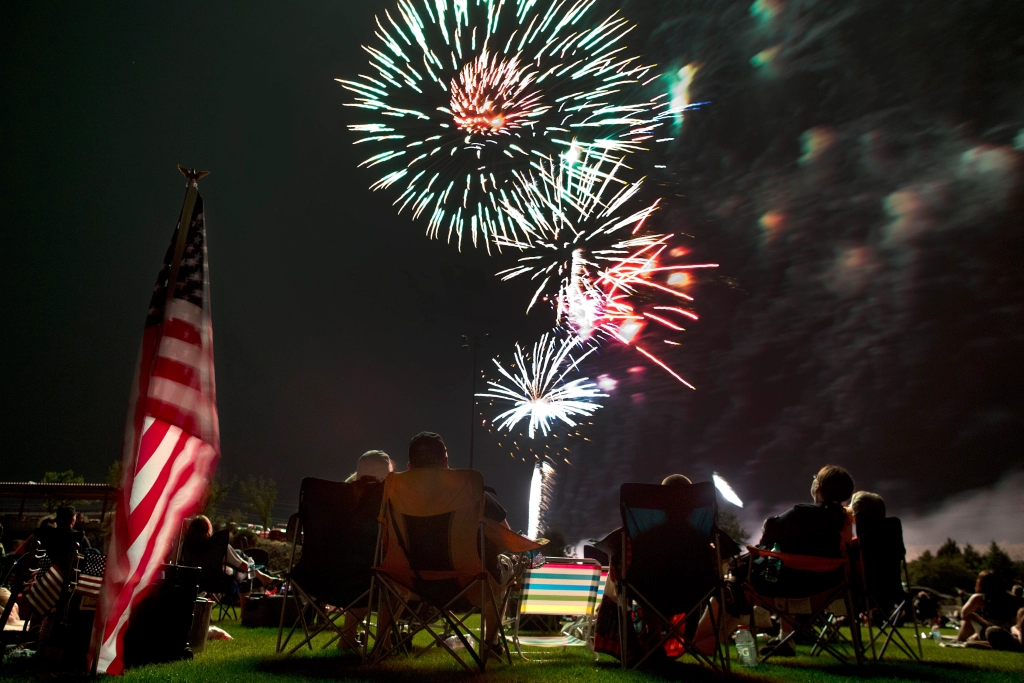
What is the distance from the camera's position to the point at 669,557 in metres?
3.36

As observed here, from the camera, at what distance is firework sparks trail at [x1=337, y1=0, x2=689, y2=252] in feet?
31.8

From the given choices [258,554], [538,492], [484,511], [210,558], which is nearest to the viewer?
[484,511]

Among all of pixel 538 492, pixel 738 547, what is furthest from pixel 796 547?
pixel 538 492

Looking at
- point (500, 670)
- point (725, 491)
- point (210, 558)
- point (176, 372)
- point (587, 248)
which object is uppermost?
point (587, 248)

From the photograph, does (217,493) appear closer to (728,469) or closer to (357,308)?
(357,308)

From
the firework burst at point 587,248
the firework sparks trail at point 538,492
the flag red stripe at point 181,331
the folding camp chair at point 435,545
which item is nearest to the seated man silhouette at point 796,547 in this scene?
the folding camp chair at point 435,545

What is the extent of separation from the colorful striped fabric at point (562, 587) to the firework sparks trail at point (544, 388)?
7.02 m

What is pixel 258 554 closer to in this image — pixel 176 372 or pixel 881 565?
pixel 176 372

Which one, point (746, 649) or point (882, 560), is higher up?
point (882, 560)

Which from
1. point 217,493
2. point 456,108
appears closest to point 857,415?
point 456,108

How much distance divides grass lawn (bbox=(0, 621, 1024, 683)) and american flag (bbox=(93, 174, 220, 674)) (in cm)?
33

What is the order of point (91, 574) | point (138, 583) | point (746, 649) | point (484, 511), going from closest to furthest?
point (138, 583) < point (91, 574) < point (484, 511) < point (746, 649)

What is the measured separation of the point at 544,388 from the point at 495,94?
5739 mm

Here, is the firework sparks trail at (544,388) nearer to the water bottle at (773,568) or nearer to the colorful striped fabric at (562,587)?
the colorful striped fabric at (562,587)
